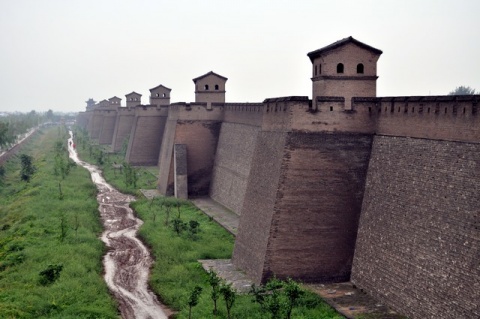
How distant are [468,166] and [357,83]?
525 cm

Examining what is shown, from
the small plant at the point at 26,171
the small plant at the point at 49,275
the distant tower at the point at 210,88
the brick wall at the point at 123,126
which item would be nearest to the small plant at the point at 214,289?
the small plant at the point at 49,275

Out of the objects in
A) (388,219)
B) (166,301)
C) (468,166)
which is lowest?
(166,301)

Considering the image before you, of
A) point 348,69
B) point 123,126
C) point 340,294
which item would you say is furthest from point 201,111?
point 123,126

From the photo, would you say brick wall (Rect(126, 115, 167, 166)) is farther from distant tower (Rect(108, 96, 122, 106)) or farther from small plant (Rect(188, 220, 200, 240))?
distant tower (Rect(108, 96, 122, 106))

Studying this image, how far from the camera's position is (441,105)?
12.5 metres

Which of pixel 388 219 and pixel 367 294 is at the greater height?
pixel 388 219

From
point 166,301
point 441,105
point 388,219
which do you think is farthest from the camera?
point 166,301

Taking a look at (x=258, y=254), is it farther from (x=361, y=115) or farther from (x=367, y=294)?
(x=361, y=115)

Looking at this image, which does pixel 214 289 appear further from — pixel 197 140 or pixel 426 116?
pixel 197 140

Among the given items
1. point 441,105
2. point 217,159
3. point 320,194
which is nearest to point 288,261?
point 320,194

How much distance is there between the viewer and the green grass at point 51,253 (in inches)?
535

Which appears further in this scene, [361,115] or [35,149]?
[35,149]

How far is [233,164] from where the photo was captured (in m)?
26.2

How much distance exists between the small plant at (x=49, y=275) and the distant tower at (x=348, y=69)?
893 centimetres
